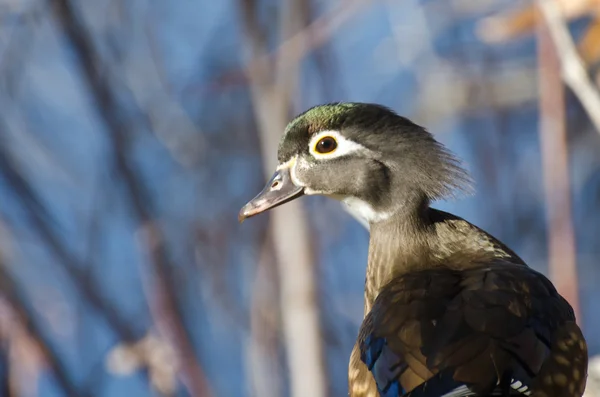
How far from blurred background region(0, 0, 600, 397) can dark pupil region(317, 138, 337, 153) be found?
1.48 feet

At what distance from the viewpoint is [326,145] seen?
9.75 feet

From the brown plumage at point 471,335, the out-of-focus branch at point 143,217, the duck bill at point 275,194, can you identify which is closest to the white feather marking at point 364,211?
the duck bill at point 275,194

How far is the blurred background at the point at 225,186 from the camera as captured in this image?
3.39 m

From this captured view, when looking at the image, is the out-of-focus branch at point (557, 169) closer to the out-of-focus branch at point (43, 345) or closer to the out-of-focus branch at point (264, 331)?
the out-of-focus branch at point (264, 331)

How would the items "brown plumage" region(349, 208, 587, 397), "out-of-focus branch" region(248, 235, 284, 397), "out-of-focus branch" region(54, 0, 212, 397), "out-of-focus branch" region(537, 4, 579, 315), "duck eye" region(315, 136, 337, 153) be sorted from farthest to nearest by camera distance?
1. "out-of-focus branch" region(248, 235, 284, 397)
2. "out-of-focus branch" region(54, 0, 212, 397)
3. "out-of-focus branch" region(537, 4, 579, 315)
4. "duck eye" region(315, 136, 337, 153)
5. "brown plumage" region(349, 208, 587, 397)

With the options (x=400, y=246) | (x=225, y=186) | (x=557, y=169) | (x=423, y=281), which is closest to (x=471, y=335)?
(x=423, y=281)

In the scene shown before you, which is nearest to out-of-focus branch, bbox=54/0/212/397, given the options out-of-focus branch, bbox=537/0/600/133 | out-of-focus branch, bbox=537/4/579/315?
out-of-focus branch, bbox=537/4/579/315

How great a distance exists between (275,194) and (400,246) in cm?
42

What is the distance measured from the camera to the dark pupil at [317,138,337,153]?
296 cm

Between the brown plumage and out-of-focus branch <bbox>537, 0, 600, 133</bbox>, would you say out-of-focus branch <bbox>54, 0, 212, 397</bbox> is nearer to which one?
the brown plumage

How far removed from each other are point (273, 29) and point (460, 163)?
3.00 m

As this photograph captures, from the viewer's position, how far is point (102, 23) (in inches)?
194

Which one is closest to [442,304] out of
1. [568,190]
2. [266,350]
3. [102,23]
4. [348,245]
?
[568,190]

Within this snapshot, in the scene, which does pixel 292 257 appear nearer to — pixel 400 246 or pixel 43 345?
pixel 400 246
